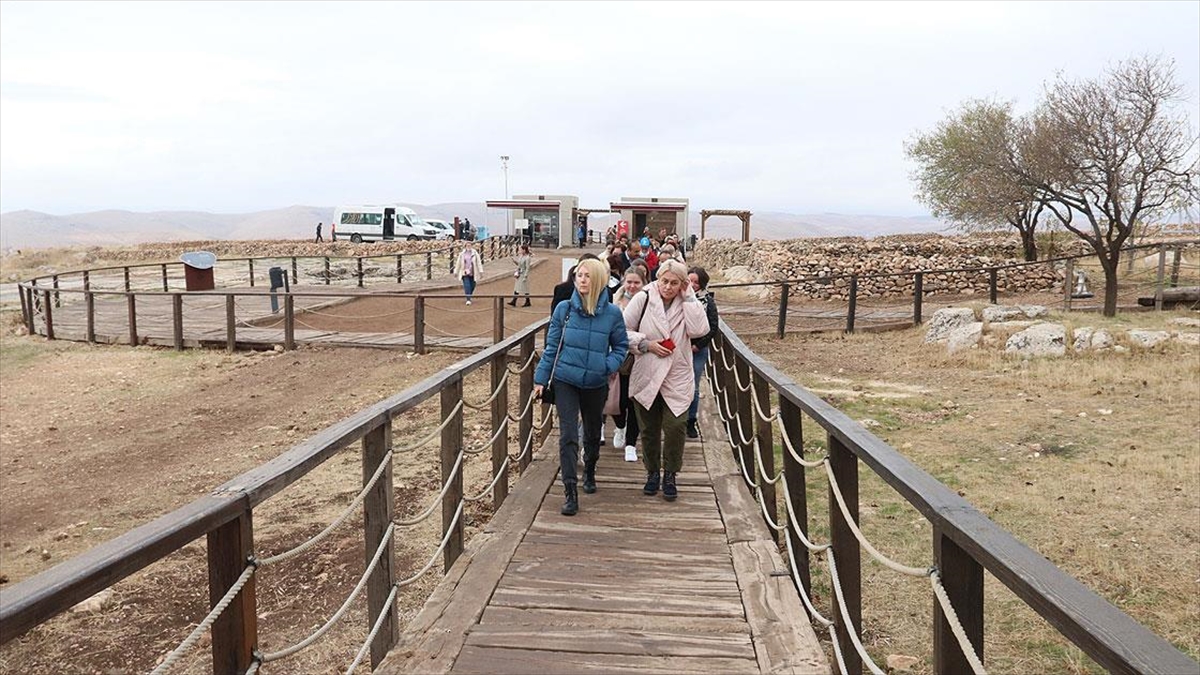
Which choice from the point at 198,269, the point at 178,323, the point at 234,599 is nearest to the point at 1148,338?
the point at 234,599

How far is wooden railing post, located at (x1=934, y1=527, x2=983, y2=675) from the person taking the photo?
2.11 metres

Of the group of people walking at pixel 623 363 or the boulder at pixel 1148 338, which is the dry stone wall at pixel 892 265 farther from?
the group of people walking at pixel 623 363

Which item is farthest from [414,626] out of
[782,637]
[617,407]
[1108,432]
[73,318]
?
[73,318]

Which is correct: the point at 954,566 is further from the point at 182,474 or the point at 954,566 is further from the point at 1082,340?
the point at 1082,340

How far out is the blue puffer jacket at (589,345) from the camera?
514 cm

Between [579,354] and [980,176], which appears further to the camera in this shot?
[980,176]

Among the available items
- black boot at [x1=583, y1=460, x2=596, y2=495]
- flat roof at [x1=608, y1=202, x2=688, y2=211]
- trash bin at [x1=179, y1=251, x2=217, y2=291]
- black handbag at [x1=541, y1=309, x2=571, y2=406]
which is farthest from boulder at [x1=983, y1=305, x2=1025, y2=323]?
flat roof at [x1=608, y1=202, x2=688, y2=211]

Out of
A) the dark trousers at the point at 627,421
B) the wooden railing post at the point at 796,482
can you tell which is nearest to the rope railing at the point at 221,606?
the wooden railing post at the point at 796,482

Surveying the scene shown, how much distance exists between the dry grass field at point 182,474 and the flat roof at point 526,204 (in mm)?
32163

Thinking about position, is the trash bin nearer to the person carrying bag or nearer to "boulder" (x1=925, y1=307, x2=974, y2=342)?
"boulder" (x1=925, y1=307, x2=974, y2=342)

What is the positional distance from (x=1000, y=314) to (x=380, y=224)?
121 ft

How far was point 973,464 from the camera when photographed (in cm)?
817

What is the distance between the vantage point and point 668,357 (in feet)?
17.6

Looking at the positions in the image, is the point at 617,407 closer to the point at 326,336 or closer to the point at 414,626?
the point at 414,626
